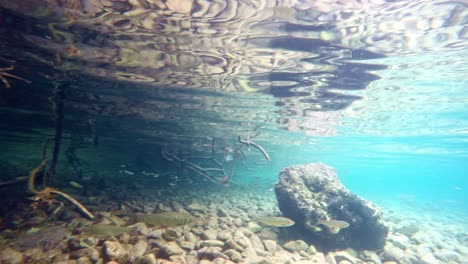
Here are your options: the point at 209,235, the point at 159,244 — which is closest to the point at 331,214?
the point at 209,235

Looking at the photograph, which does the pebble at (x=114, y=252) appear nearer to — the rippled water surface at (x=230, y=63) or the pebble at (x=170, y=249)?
the pebble at (x=170, y=249)

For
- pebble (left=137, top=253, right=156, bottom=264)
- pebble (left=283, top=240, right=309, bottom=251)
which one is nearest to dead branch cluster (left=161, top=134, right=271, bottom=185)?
pebble (left=283, top=240, right=309, bottom=251)

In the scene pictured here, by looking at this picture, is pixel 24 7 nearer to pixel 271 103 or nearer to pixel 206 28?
pixel 206 28

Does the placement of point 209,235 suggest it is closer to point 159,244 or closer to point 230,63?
point 159,244

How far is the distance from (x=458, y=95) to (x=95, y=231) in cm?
1914

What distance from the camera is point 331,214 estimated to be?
10906 millimetres

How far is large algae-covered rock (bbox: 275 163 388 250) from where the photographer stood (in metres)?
10.2

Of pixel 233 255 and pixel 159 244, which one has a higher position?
pixel 159 244

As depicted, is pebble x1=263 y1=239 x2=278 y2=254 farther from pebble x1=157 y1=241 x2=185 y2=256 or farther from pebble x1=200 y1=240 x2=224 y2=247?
pebble x1=157 y1=241 x2=185 y2=256

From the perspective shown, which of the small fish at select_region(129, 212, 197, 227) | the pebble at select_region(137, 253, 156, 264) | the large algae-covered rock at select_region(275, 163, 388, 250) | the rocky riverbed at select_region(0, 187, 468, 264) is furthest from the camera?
the large algae-covered rock at select_region(275, 163, 388, 250)

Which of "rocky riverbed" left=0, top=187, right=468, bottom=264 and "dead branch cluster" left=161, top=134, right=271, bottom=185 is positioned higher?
"dead branch cluster" left=161, top=134, right=271, bottom=185

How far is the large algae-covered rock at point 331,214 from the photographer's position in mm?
10195

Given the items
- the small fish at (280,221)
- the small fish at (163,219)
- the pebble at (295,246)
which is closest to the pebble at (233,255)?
the small fish at (163,219)

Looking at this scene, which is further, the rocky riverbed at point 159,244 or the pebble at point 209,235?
the pebble at point 209,235
